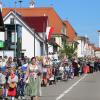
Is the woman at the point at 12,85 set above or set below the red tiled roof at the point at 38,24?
below

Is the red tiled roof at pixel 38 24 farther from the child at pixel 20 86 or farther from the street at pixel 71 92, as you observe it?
the child at pixel 20 86

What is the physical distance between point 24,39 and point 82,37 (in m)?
102

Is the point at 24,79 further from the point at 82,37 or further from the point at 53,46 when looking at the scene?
the point at 82,37

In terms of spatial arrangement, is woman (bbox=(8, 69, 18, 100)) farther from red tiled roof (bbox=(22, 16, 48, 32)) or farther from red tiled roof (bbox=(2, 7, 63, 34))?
red tiled roof (bbox=(2, 7, 63, 34))

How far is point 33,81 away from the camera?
20.0 m

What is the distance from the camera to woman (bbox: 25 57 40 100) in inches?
787

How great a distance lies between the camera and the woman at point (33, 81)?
20000 mm

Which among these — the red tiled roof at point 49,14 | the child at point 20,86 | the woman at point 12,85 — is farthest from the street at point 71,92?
the red tiled roof at point 49,14

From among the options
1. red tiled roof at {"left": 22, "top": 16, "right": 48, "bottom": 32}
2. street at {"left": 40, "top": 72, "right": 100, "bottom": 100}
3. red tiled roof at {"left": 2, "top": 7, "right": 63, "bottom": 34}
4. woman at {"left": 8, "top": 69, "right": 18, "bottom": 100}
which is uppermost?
red tiled roof at {"left": 2, "top": 7, "right": 63, "bottom": 34}

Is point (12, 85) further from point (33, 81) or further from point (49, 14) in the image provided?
point (49, 14)

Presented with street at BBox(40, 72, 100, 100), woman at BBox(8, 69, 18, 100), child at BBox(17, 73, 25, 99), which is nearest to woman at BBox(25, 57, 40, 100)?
woman at BBox(8, 69, 18, 100)

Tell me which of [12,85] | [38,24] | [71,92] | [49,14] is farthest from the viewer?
[49,14]

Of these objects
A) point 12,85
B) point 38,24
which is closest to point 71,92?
point 12,85

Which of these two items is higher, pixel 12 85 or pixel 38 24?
pixel 38 24
